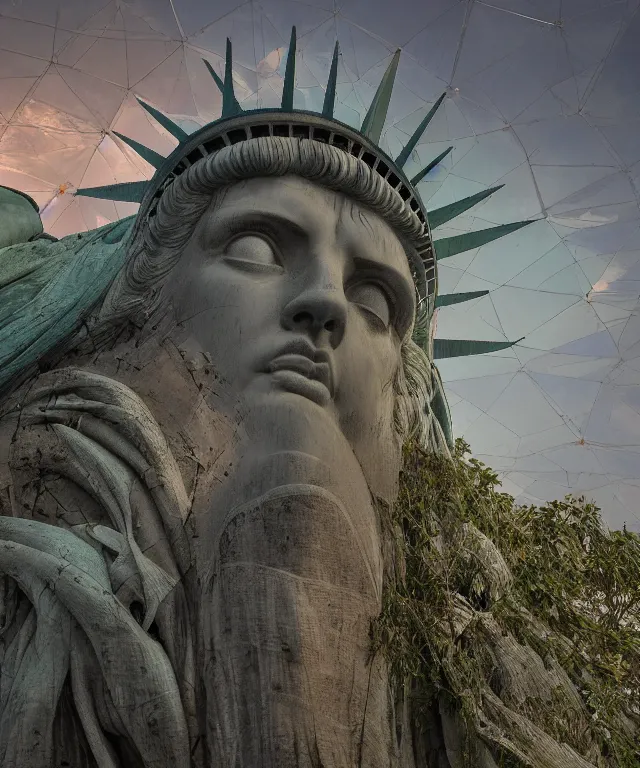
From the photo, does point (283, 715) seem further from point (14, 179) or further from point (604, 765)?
point (14, 179)

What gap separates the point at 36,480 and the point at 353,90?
9.00 metres

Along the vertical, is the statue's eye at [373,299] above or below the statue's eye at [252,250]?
below

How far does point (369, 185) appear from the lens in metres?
4.66

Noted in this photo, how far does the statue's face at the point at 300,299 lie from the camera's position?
4.00m

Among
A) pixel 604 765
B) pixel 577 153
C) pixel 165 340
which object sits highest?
pixel 577 153

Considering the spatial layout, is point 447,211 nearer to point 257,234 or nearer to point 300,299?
point 257,234

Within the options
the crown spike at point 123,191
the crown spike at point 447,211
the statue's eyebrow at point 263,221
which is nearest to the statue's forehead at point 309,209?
the statue's eyebrow at point 263,221

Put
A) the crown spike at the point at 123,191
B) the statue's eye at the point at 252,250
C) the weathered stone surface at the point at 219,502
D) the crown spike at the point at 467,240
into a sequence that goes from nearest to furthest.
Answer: the weathered stone surface at the point at 219,502
the statue's eye at the point at 252,250
the crown spike at the point at 467,240
the crown spike at the point at 123,191

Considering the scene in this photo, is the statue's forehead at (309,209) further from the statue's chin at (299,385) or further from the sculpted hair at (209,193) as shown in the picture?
the statue's chin at (299,385)

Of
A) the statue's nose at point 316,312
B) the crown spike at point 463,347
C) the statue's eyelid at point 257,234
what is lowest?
the statue's nose at point 316,312

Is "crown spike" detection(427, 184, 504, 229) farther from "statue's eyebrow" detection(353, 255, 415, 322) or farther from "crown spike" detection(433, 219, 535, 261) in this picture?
"statue's eyebrow" detection(353, 255, 415, 322)

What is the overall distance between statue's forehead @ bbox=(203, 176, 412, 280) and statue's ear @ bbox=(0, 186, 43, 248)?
2676mm

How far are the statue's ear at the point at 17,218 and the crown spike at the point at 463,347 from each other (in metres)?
3.74

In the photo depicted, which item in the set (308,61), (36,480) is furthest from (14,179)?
(36,480)
